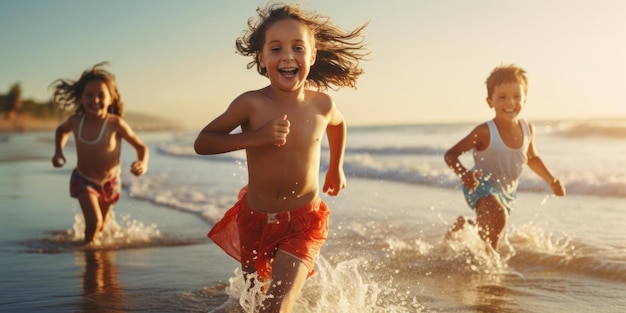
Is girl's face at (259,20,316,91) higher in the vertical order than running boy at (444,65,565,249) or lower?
higher

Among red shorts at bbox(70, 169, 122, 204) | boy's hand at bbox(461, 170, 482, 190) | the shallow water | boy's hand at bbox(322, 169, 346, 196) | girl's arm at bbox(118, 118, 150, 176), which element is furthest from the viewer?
red shorts at bbox(70, 169, 122, 204)

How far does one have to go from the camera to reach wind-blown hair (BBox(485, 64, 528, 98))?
6012 mm

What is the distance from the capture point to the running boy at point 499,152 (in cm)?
593

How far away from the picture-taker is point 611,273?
5.30m

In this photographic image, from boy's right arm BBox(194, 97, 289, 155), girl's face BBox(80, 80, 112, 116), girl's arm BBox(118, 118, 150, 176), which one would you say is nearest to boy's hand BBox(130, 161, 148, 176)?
girl's arm BBox(118, 118, 150, 176)

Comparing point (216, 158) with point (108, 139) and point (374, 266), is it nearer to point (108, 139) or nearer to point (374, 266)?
point (108, 139)

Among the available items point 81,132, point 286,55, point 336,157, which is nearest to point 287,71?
point 286,55

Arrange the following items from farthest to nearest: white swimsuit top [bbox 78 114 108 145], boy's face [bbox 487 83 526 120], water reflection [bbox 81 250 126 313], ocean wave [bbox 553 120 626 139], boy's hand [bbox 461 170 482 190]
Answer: ocean wave [bbox 553 120 626 139] → white swimsuit top [bbox 78 114 108 145] → boy's face [bbox 487 83 526 120] → boy's hand [bbox 461 170 482 190] → water reflection [bbox 81 250 126 313]

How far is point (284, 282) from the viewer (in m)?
3.47

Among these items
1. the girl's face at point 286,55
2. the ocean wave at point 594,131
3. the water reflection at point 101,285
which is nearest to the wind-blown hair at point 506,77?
the girl's face at point 286,55

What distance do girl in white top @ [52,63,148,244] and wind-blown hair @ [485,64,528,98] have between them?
3335 mm

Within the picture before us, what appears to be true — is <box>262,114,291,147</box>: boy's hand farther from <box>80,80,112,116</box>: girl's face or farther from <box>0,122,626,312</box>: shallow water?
<box>80,80,112,116</box>: girl's face

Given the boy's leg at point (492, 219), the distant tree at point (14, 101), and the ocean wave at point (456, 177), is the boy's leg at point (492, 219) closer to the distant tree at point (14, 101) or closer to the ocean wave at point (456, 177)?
the ocean wave at point (456, 177)

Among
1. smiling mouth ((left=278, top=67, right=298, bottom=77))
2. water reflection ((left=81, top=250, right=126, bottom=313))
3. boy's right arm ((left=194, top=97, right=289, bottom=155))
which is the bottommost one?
water reflection ((left=81, top=250, right=126, bottom=313))
